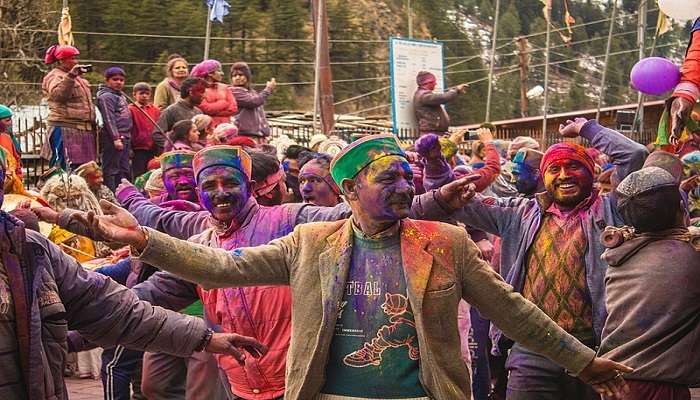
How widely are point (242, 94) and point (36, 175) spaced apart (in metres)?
3.20

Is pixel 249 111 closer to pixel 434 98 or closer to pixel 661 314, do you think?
pixel 434 98

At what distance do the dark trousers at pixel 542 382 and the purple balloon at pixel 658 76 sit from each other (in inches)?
75.1

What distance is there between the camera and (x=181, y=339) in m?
5.38

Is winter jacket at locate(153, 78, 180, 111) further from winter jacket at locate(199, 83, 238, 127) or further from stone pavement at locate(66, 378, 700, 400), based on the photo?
stone pavement at locate(66, 378, 700, 400)

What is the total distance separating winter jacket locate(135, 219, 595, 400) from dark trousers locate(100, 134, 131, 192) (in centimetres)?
959

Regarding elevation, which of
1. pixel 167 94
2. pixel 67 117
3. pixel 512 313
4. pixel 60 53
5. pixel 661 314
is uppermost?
pixel 60 53

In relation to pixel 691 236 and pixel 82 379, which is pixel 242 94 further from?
pixel 691 236

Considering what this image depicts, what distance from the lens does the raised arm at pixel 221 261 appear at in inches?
191

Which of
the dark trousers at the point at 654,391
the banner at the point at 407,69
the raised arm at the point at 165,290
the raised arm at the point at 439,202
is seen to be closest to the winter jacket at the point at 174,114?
the banner at the point at 407,69

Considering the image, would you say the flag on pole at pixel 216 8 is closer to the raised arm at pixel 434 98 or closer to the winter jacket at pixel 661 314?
the raised arm at pixel 434 98

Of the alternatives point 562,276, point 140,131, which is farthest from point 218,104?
point 562,276

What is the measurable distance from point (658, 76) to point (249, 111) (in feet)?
28.0

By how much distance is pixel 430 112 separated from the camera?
1836 cm

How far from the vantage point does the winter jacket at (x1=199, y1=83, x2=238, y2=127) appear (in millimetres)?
14227
